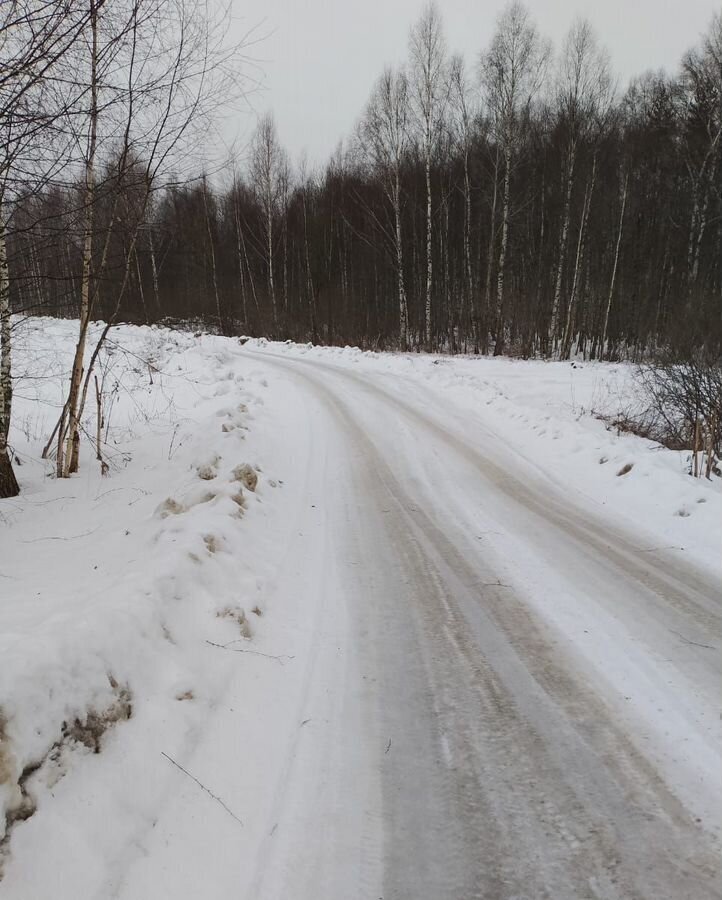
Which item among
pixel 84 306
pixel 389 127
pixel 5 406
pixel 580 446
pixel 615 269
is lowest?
pixel 580 446

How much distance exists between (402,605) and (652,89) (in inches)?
1356

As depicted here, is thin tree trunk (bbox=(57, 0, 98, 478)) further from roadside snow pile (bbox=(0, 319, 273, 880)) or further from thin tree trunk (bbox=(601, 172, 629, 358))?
thin tree trunk (bbox=(601, 172, 629, 358))

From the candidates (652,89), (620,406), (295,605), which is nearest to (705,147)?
(652,89)

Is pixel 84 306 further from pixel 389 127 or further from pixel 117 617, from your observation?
pixel 389 127

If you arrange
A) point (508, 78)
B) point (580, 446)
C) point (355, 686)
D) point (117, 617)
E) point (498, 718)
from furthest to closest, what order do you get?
point (508, 78) → point (580, 446) → point (355, 686) → point (117, 617) → point (498, 718)

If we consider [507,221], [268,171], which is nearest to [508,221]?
[507,221]

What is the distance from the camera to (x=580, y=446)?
7.09 m

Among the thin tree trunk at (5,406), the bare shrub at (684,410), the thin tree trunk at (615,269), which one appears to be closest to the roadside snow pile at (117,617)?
the thin tree trunk at (5,406)

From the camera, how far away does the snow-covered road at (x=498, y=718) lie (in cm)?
175

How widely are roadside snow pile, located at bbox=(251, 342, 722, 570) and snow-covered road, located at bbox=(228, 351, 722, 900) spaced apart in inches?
23.1

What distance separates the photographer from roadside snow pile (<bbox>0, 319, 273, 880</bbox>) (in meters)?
1.85

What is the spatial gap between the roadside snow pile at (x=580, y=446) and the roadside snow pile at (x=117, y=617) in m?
3.69

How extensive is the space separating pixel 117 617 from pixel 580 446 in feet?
20.8

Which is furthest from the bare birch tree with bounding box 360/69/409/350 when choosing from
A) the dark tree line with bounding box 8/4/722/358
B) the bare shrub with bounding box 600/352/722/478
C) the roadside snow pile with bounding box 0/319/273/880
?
the roadside snow pile with bounding box 0/319/273/880
